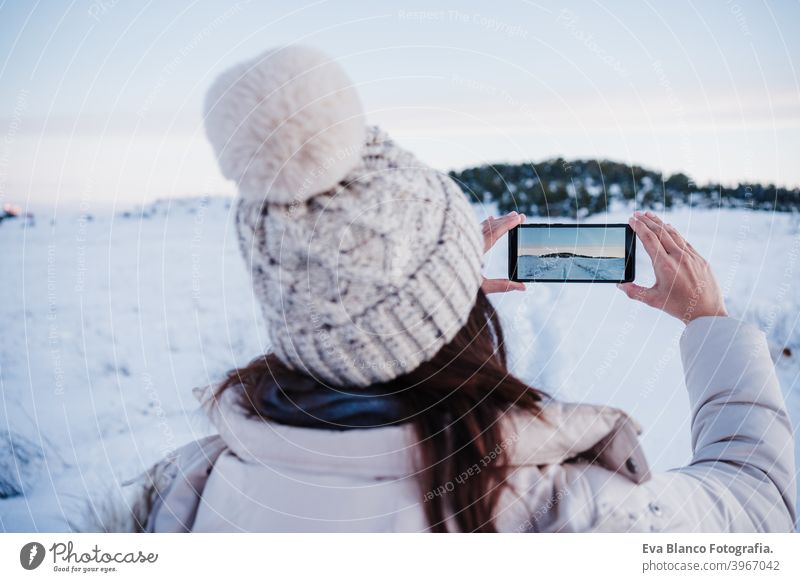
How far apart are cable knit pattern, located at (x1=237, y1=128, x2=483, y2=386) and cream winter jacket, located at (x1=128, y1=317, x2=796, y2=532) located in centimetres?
10

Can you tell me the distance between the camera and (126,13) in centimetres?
95

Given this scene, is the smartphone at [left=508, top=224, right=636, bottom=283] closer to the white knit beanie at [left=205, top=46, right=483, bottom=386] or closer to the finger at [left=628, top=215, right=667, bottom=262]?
the finger at [left=628, top=215, right=667, bottom=262]

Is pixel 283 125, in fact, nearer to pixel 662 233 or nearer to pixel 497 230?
pixel 497 230

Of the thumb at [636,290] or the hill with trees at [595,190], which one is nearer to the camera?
the thumb at [636,290]

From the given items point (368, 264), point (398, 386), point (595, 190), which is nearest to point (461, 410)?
point (398, 386)

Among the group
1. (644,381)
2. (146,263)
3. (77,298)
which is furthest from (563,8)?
(77,298)

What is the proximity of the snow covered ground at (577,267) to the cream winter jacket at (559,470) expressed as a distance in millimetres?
137

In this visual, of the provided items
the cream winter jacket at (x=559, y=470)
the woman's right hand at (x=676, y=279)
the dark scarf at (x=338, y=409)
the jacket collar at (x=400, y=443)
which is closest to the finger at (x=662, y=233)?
the woman's right hand at (x=676, y=279)

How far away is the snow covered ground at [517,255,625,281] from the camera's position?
90 centimetres

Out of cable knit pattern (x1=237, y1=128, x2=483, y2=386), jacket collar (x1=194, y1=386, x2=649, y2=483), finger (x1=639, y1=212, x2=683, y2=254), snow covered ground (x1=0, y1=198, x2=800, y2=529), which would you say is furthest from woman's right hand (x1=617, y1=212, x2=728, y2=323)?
cable knit pattern (x1=237, y1=128, x2=483, y2=386)

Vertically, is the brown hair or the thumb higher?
the thumb

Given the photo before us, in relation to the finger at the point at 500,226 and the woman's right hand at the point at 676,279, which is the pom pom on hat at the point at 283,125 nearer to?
the finger at the point at 500,226

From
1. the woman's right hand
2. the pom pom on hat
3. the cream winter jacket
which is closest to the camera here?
the pom pom on hat

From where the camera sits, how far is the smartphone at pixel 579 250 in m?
0.89
